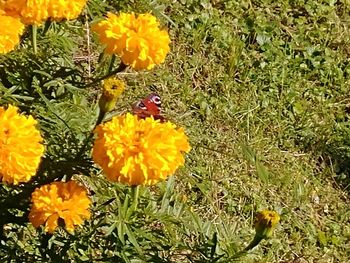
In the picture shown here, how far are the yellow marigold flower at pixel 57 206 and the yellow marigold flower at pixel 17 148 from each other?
9 cm

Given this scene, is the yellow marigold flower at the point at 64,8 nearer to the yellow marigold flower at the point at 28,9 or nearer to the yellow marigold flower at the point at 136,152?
the yellow marigold flower at the point at 28,9

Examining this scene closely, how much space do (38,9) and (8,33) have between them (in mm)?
72

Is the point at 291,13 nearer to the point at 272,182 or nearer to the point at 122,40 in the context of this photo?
the point at 272,182

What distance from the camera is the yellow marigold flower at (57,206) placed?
132 centimetres

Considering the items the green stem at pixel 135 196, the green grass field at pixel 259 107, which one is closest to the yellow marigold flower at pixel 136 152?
the green stem at pixel 135 196

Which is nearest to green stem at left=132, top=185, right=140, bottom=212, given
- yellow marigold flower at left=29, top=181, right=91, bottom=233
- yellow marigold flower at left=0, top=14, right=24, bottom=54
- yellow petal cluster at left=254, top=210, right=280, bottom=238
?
yellow marigold flower at left=29, top=181, right=91, bottom=233

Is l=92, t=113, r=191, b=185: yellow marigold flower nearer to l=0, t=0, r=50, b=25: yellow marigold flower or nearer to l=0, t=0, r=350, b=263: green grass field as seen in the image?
l=0, t=0, r=50, b=25: yellow marigold flower

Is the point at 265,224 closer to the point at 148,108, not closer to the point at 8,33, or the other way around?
the point at 148,108

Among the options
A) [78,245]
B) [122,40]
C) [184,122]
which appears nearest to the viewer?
[122,40]

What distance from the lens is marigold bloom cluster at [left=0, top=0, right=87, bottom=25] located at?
4.50ft

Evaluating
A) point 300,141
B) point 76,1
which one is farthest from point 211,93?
point 76,1

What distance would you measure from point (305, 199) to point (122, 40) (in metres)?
1.54

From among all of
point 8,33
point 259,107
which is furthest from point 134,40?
point 259,107

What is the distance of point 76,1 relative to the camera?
142 cm
